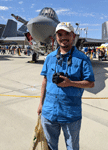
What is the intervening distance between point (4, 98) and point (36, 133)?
3.28 metres

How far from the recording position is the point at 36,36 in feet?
30.8

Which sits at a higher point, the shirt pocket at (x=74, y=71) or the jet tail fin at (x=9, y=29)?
the jet tail fin at (x=9, y=29)

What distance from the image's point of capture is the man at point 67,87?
1.58 meters

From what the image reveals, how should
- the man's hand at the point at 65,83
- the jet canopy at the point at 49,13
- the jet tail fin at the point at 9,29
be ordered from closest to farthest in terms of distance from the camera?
the man's hand at the point at 65,83 < the jet canopy at the point at 49,13 < the jet tail fin at the point at 9,29

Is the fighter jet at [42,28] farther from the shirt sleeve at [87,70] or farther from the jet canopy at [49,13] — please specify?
the shirt sleeve at [87,70]

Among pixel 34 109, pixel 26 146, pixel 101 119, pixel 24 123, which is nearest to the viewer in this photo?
pixel 26 146

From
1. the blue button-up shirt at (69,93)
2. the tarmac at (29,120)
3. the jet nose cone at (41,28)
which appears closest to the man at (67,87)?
the blue button-up shirt at (69,93)

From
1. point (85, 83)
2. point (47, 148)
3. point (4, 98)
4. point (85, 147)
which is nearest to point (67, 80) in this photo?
point (85, 83)

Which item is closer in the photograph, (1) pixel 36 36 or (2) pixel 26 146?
(2) pixel 26 146

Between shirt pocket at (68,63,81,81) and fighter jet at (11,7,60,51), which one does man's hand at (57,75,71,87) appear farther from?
fighter jet at (11,7,60,51)

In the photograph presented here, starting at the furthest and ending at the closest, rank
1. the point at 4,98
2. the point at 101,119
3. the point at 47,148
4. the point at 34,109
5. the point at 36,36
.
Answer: the point at 36,36
the point at 4,98
the point at 34,109
the point at 101,119
the point at 47,148

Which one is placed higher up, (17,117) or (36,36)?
(36,36)

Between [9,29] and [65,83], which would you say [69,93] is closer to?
[65,83]

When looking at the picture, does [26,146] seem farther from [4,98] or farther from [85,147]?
[4,98]
